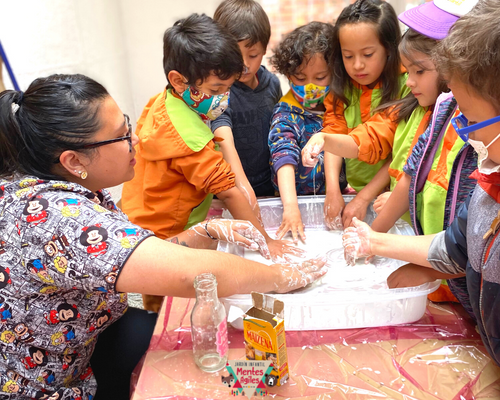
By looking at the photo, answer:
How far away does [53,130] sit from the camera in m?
1.05

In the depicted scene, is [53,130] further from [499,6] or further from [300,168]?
[300,168]

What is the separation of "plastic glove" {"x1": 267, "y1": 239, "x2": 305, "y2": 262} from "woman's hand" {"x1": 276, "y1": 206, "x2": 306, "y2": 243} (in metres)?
0.05

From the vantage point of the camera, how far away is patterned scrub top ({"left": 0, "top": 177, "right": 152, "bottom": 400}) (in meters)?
0.93

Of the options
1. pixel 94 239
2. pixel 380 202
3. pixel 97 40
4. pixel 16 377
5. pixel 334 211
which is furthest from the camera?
pixel 97 40

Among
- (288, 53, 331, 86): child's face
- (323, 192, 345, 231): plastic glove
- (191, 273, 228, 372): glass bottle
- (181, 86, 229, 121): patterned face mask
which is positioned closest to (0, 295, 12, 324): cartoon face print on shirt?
(191, 273, 228, 372): glass bottle

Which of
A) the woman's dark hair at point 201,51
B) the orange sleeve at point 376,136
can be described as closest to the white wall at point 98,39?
the woman's dark hair at point 201,51

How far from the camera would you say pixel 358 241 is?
4.07 ft

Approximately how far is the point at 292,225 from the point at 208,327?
0.72m

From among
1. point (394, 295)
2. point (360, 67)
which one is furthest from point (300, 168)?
point (394, 295)

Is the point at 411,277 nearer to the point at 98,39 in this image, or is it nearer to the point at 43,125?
the point at 43,125

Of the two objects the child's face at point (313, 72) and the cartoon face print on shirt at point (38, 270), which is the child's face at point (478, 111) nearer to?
the cartoon face print on shirt at point (38, 270)

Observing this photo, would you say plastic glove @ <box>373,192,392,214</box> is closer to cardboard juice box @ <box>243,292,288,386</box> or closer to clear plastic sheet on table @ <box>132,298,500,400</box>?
clear plastic sheet on table @ <box>132,298,500,400</box>

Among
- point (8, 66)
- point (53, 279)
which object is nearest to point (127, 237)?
point (53, 279)

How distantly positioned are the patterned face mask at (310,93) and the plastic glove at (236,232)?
0.75m
